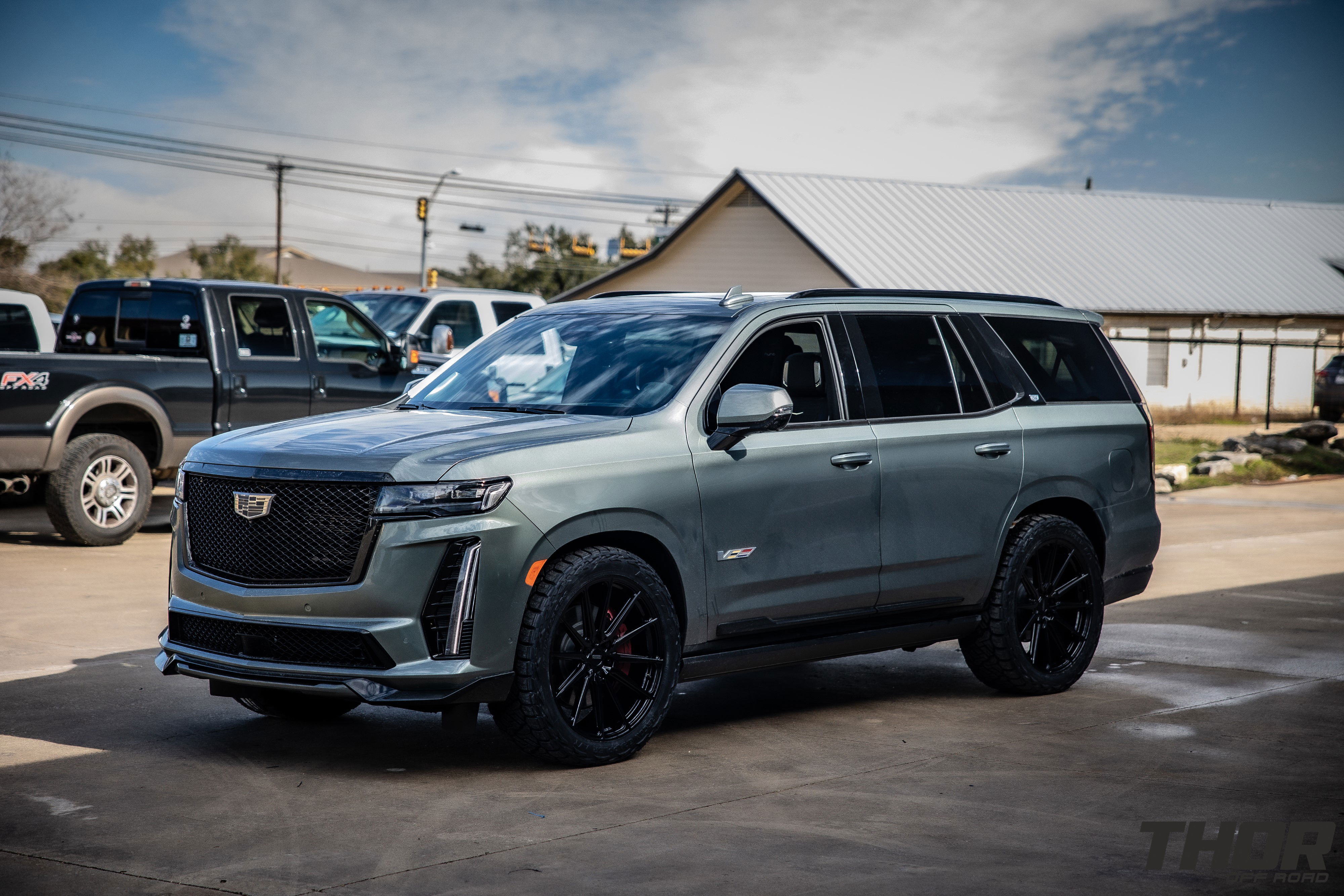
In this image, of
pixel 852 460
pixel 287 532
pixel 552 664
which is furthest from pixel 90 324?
pixel 552 664

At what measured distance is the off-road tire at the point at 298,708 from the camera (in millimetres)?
6641

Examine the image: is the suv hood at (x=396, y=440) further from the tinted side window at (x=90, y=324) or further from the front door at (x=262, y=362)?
the tinted side window at (x=90, y=324)

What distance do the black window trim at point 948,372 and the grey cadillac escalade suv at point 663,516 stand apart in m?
0.01

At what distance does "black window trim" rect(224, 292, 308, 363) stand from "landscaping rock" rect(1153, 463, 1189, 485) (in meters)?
11.5

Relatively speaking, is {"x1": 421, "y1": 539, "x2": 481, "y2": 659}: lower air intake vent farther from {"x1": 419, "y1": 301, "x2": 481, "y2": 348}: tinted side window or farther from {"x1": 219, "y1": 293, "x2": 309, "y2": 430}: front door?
{"x1": 419, "y1": 301, "x2": 481, "y2": 348}: tinted side window

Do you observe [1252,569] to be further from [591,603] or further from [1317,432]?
[1317,432]

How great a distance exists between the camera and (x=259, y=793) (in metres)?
5.51

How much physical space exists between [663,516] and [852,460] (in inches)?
42.4

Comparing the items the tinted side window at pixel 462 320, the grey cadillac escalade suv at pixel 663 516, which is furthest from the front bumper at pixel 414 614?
the tinted side window at pixel 462 320

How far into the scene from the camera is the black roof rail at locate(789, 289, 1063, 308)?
22.8 feet

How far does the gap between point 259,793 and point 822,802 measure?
2056 millimetres

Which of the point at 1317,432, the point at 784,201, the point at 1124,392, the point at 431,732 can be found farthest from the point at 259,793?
the point at 784,201

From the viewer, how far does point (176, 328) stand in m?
13.1

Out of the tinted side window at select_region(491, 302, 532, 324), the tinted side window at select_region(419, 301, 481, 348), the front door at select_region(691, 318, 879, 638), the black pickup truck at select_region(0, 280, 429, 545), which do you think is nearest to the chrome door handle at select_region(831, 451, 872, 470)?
the front door at select_region(691, 318, 879, 638)
